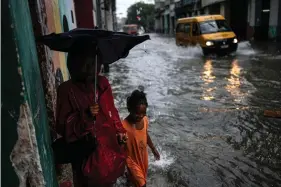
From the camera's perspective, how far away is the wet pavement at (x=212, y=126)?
426 cm

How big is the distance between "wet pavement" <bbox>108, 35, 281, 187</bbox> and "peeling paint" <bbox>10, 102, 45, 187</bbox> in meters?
2.38

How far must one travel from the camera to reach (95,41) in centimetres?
235

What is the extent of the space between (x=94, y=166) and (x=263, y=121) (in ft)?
14.9

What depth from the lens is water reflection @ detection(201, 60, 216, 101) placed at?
8.37 meters

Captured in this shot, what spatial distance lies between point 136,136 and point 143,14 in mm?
101635

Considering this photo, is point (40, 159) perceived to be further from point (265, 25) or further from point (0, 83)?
point (265, 25)

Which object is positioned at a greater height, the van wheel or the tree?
the tree

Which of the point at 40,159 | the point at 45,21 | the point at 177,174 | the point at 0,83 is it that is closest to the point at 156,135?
the point at 177,174

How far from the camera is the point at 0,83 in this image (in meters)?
1.62

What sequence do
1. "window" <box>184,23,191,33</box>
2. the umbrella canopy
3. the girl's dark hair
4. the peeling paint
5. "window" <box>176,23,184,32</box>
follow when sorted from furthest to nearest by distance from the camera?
"window" <box>176,23,184,32</box> < "window" <box>184,23,191,33</box> < the girl's dark hair < the umbrella canopy < the peeling paint

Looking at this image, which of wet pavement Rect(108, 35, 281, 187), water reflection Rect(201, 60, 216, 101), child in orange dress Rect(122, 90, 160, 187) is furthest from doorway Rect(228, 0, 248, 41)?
child in orange dress Rect(122, 90, 160, 187)

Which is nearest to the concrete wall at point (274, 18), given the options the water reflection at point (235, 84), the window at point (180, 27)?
the window at point (180, 27)

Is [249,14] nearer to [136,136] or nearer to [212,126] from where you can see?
[212,126]

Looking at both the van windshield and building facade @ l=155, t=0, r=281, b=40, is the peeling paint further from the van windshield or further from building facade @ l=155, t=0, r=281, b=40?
building facade @ l=155, t=0, r=281, b=40
